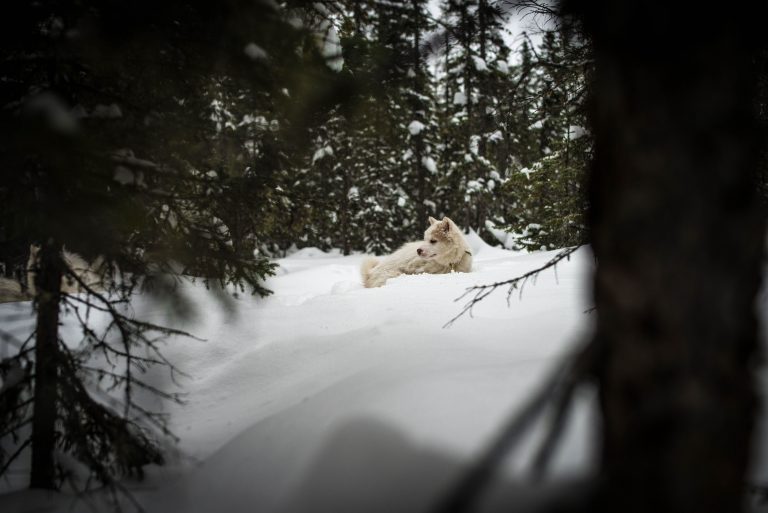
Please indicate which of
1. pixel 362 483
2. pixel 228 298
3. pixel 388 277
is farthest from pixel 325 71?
pixel 388 277

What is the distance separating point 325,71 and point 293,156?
74 cm

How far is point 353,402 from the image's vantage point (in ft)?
7.48

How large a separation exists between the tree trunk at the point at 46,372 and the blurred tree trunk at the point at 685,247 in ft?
9.42

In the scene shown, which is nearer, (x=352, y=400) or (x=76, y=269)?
(x=352, y=400)

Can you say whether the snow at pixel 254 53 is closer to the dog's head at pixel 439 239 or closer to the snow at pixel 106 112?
the snow at pixel 106 112

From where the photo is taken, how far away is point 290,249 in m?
22.8

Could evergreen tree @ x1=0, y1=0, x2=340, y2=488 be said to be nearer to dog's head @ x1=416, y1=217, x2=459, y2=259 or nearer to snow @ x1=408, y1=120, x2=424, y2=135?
dog's head @ x1=416, y1=217, x2=459, y2=259

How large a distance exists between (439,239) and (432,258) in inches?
17.5

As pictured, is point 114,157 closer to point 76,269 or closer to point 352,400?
point 76,269

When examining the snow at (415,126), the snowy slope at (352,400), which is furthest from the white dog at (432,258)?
the snow at (415,126)

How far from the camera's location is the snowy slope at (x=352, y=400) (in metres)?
1.71

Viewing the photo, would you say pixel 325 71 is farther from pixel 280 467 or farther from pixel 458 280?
pixel 458 280

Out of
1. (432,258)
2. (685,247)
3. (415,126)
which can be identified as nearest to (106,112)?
(685,247)

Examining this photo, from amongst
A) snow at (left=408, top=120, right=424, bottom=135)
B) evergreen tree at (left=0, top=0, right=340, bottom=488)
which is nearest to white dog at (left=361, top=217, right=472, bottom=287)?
evergreen tree at (left=0, top=0, right=340, bottom=488)
